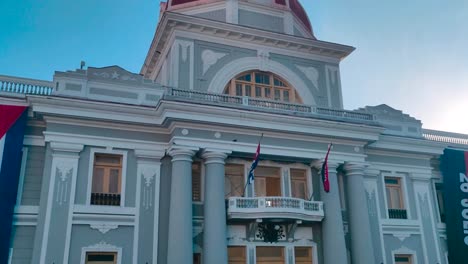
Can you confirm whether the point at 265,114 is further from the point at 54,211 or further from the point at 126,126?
the point at 54,211

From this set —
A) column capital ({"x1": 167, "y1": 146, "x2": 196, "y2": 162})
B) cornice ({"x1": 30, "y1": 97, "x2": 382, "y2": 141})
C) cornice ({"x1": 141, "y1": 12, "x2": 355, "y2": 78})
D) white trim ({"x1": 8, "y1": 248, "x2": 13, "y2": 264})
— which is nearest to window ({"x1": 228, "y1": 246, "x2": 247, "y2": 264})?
column capital ({"x1": 167, "y1": 146, "x2": 196, "y2": 162})

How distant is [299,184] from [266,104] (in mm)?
3648

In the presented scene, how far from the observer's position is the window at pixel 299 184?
19.0 metres

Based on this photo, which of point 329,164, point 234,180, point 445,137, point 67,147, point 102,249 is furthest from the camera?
point 445,137

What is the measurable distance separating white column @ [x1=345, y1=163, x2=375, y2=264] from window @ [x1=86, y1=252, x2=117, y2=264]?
9211 mm

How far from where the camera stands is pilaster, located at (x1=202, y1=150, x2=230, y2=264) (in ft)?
51.8

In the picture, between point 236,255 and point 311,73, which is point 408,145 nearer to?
point 311,73

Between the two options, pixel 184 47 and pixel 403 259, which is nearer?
pixel 184 47

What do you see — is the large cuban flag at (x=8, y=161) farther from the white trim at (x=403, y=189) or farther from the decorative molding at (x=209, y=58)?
the white trim at (x=403, y=189)

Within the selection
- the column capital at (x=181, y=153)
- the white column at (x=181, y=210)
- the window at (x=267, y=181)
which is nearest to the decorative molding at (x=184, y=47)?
the column capital at (x=181, y=153)

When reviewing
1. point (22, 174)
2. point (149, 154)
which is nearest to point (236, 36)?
point (149, 154)

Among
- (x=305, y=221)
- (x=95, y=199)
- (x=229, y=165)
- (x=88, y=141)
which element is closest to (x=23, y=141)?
(x=88, y=141)

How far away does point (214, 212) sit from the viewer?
53.1ft

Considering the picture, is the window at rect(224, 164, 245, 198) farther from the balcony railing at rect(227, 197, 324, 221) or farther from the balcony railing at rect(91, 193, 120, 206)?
the balcony railing at rect(91, 193, 120, 206)
